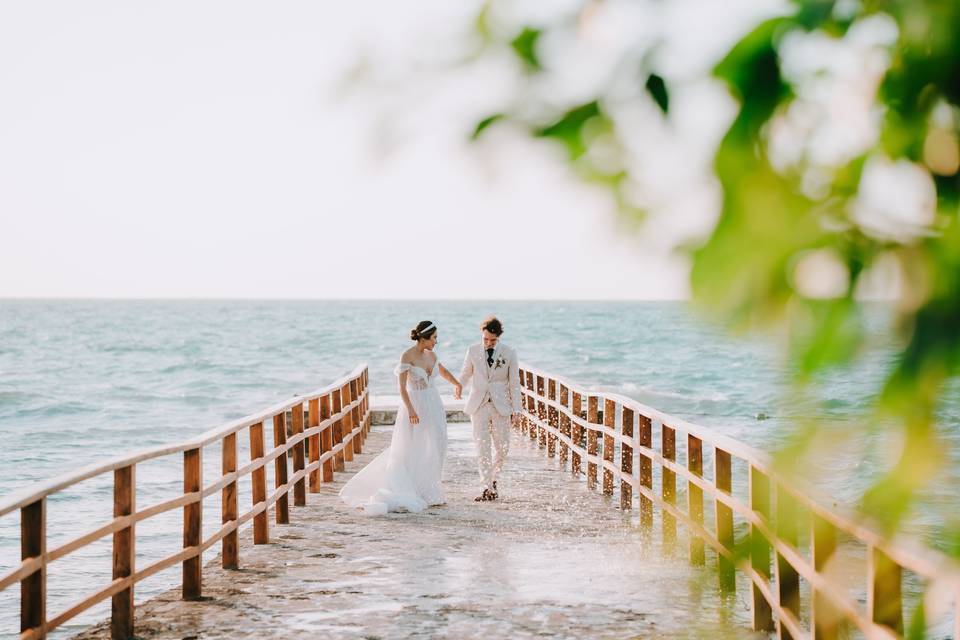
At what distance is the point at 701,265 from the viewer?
1.01m

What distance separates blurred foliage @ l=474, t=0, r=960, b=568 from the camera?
97 centimetres

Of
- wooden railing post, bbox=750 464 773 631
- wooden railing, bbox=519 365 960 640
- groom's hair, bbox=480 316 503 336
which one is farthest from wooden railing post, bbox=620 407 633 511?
wooden railing post, bbox=750 464 773 631

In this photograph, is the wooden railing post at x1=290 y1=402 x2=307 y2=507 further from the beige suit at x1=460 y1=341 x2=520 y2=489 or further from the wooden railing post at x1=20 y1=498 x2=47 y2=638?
the wooden railing post at x1=20 y1=498 x2=47 y2=638

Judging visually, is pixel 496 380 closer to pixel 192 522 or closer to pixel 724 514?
pixel 724 514

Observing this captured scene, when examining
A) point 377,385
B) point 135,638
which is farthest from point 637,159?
point 377,385

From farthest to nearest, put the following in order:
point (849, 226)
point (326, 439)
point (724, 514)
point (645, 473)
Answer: point (326, 439)
point (645, 473)
point (724, 514)
point (849, 226)

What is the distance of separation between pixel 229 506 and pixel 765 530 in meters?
7.10

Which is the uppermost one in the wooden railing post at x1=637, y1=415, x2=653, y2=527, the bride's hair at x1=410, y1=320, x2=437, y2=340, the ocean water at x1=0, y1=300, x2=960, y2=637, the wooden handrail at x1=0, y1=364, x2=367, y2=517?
the bride's hair at x1=410, y1=320, x2=437, y2=340

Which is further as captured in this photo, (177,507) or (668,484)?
(668,484)

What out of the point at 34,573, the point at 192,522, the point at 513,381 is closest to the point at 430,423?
the point at 513,381

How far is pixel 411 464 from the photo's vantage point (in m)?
11.6

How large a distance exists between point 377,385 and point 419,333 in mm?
35774

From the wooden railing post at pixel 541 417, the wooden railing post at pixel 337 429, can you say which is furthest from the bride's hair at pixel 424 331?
the wooden railing post at pixel 541 417

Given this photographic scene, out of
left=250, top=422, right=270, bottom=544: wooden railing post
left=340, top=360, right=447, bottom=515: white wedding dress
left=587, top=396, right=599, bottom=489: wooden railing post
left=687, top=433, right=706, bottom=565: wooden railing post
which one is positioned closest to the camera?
left=687, top=433, right=706, bottom=565: wooden railing post
